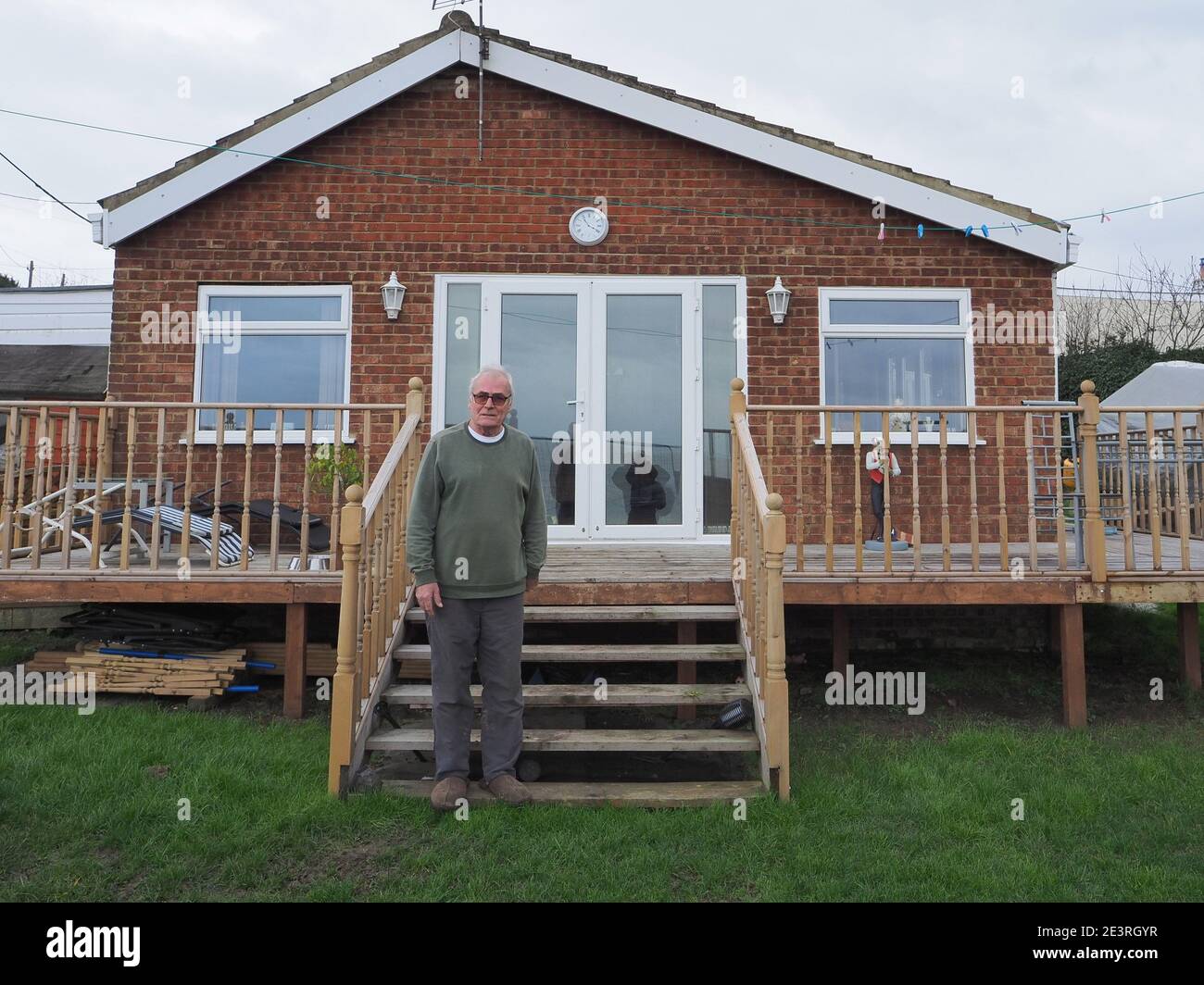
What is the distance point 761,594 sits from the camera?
12.4 feet

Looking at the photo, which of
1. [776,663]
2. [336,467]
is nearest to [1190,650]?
[776,663]

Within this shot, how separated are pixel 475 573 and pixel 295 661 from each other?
2.11m

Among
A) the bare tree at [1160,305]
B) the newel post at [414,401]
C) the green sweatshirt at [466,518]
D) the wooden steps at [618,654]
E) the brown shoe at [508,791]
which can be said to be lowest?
the brown shoe at [508,791]

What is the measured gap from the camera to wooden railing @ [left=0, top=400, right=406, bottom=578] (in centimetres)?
454

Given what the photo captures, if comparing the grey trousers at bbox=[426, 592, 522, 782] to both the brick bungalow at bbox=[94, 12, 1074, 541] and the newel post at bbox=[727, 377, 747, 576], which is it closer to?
the newel post at bbox=[727, 377, 747, 576]

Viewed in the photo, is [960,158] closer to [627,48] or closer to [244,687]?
[627,48]

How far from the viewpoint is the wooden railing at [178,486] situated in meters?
4.54

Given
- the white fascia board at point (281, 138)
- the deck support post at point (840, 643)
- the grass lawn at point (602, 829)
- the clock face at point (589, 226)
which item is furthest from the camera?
the clock face at point (589, 226)

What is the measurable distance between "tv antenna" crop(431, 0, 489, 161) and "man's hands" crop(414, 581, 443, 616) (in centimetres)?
462

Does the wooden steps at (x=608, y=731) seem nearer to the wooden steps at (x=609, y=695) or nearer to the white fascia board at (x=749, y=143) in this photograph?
the wooden steps at (x=609, y=695)

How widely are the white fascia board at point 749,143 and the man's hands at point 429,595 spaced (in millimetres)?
4815

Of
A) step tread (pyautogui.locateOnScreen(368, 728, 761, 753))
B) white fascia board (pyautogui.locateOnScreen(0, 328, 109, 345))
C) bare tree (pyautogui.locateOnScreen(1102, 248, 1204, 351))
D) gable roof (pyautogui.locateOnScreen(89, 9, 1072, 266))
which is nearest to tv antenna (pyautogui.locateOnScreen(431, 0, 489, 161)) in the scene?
gable roof (pyautogui.locateOnScreen(89, 9, 1072, 266))

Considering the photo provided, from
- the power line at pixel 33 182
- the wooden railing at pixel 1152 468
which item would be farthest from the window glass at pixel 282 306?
the wooden railing at pixel 1152 468
